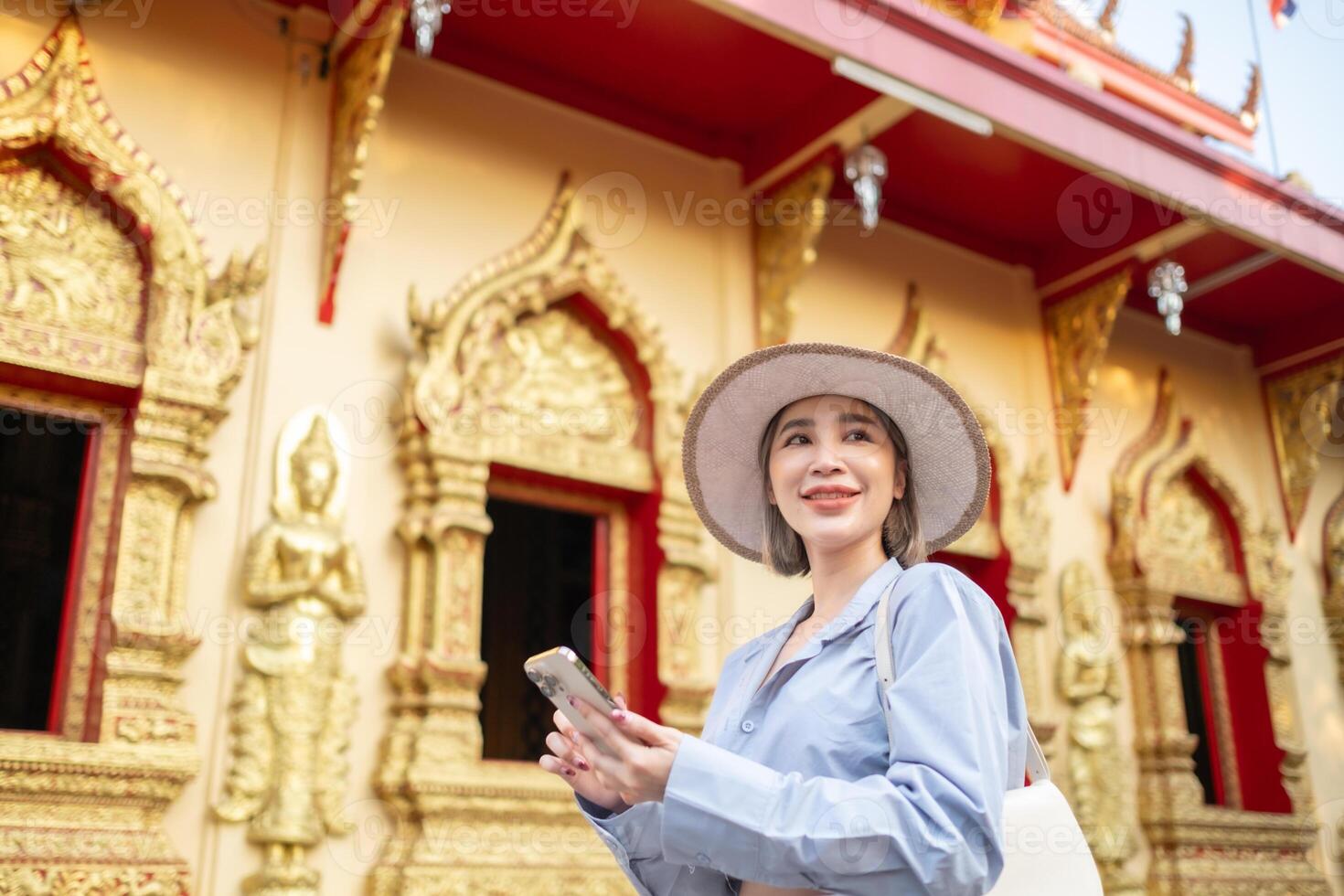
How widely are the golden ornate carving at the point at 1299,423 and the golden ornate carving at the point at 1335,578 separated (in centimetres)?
30

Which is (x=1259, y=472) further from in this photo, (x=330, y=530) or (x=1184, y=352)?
(x=330, y=530)

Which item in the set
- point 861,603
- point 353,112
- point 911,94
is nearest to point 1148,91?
point 911,94

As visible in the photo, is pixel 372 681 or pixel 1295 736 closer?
pixel 372 681

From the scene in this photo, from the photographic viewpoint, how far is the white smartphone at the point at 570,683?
1.26m

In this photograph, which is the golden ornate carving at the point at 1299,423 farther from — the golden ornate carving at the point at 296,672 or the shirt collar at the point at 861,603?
the shirt collar at the point at 861,603

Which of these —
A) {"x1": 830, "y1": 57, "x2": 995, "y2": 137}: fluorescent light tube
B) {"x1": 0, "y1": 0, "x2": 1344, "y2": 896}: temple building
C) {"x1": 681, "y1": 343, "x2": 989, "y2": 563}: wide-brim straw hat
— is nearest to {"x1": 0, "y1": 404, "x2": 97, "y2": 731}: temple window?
{"x1": 0, "y1": 0, "x2": 1344, "y2": 896}: temple building

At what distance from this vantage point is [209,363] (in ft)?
13.5

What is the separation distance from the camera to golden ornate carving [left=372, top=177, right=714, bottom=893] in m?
4.21

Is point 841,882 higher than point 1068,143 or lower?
lower

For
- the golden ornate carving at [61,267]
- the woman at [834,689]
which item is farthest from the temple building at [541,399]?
the woman at [834,689]

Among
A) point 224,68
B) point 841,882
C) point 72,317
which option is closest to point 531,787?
point 72,317

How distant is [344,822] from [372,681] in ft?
1.60

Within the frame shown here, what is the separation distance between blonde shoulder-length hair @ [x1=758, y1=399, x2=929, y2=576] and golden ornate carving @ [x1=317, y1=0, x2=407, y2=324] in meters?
2.92

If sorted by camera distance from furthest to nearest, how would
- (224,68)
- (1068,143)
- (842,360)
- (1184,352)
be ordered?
(1184,352), (1068,143), (224,68), (842,360)
